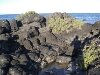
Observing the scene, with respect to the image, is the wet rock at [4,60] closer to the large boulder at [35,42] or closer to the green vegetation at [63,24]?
the large boulder at [35,42]

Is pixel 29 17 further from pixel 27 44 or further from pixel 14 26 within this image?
pixel 27 44

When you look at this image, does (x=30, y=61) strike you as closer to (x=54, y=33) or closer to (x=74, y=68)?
(x=74, y=68)

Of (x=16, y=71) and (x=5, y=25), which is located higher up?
(x=5, y=25)

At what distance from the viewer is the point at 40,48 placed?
26.1 metres

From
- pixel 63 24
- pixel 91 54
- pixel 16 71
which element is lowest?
pixel 16 71

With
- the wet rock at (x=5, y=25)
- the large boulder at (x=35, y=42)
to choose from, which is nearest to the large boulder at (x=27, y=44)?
the large boulder at (x=35, y=42)

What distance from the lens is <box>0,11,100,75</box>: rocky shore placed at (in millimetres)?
21359

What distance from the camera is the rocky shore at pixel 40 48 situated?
70.1 ft

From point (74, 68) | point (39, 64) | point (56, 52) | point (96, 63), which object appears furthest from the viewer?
point (56, 52)

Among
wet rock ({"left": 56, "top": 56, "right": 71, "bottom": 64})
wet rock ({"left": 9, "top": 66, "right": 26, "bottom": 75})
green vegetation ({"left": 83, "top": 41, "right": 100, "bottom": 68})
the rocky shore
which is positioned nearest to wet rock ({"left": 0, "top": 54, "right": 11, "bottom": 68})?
the rocky shore

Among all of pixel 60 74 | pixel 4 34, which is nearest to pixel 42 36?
pixel 4 34

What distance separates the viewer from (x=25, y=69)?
21062 millimetres

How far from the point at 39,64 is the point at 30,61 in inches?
40.7

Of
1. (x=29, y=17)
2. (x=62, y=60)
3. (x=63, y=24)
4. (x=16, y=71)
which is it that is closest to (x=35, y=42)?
(x=62, y=60)
